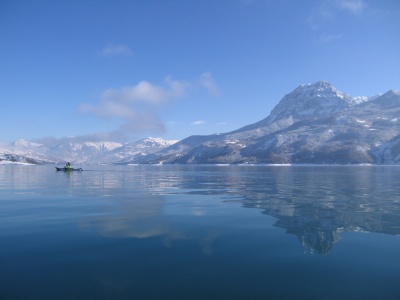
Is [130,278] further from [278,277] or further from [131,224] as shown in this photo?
[131,224]

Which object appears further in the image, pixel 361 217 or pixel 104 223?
pixel 361 217

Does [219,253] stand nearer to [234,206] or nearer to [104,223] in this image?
[104,223]

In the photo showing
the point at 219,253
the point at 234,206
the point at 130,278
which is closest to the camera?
the point at 130,278

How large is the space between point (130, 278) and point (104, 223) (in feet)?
40.5

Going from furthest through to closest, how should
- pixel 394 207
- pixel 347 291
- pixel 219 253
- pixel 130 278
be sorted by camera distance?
pixel 394 207 < pixel 219 253 < pixel 130 278 < pixel 347 291

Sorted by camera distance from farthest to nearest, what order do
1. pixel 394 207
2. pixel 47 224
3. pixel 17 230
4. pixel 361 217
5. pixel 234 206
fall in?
pixel 234 206 < pixel 394 207 < pixel 361 217 < pixel 47 224 < pixel 17 230

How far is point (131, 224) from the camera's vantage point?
25.0 metres

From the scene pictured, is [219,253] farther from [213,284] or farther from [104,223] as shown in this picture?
[104,223]

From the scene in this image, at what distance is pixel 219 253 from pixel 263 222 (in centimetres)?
943

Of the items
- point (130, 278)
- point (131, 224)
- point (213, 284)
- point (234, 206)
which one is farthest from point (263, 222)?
point (130, 278)

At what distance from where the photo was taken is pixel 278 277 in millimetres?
14266

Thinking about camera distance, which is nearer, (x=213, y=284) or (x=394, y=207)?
(x=213, y=284)

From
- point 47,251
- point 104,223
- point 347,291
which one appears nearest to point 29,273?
point 47,251

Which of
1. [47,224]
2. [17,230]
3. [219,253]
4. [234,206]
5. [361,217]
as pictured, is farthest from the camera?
[234,206]
